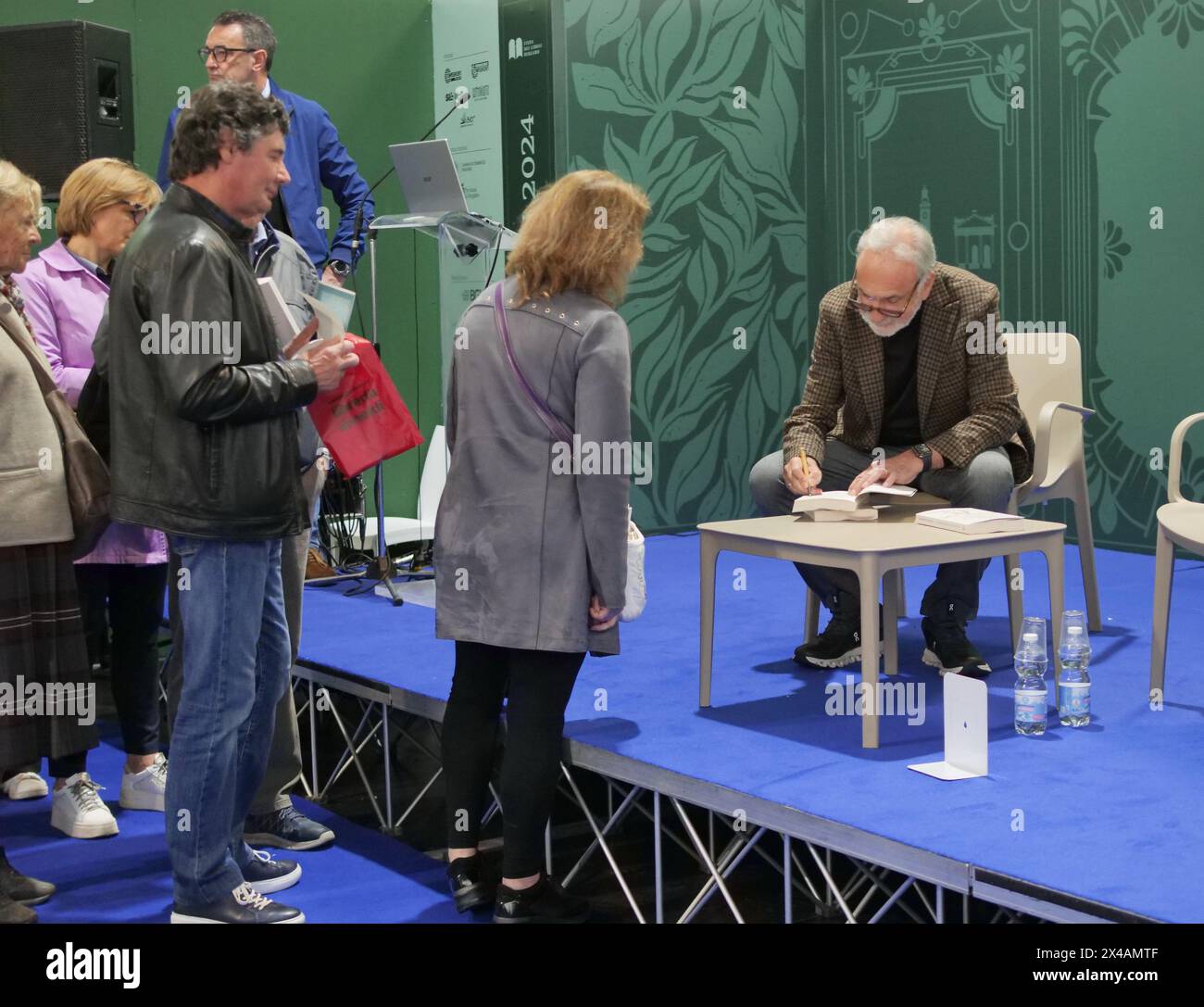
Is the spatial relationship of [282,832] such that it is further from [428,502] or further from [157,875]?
[428,502]

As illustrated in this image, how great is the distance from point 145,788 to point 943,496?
2.14 m

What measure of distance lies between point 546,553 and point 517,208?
3.74 metres

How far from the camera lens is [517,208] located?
20.6 feet

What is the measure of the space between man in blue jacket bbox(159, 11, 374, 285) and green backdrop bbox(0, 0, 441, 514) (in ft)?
4.12

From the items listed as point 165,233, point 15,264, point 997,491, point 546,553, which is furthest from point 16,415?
point 997,491

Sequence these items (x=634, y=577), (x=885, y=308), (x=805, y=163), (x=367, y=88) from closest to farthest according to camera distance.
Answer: (x=634, y=577)
(x=885, y=308)
(x=367, y=88)
(x=805, y=163)

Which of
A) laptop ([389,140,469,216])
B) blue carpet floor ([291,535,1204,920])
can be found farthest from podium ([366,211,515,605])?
blue carpet floor ([291,535,1204,920])

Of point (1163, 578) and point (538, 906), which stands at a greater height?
point (1163, 578)

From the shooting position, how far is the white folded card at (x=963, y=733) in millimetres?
Answer: 2936

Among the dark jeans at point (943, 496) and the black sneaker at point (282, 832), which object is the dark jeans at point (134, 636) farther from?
the dark jeans at point (943, 496)

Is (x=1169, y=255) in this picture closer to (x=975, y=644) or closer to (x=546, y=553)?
(x=975, y=644)

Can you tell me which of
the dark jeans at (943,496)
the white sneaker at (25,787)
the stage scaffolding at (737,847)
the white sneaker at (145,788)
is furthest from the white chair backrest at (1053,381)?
the white sneaker at (25,787)

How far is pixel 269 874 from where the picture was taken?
10.2ft

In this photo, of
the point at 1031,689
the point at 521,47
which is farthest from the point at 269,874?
the point at 521,47
